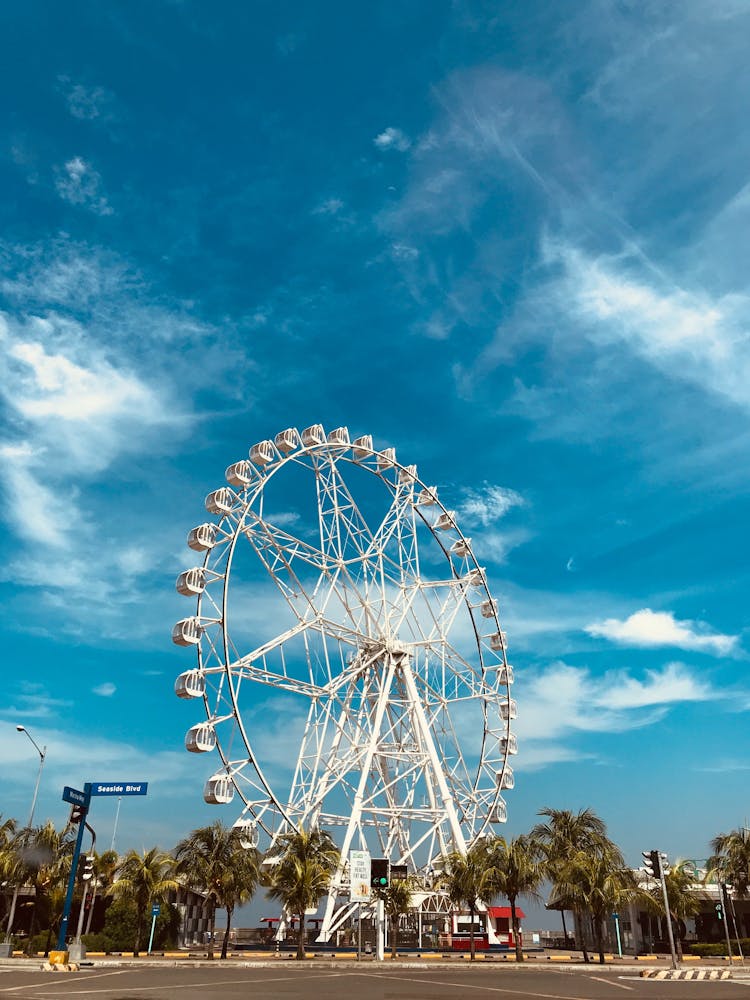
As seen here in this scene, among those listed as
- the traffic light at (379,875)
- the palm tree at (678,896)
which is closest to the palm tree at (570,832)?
the palm tree at (678,896)

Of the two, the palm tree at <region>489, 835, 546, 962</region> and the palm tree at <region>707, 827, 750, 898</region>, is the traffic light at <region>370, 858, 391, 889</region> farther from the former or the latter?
the palm tree at <region>707, 827, 750, 898</region>

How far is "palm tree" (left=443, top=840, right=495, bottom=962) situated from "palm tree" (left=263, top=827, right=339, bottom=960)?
6381 mm

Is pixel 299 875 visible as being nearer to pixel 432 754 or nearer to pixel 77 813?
pixel 432 754

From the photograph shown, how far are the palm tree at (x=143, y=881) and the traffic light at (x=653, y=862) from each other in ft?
82.3

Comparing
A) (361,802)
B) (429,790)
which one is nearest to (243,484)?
(361,802)

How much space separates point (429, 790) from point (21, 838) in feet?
80.8

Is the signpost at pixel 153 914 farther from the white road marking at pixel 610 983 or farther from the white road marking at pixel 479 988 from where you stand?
the white road marking at pixel 610 983

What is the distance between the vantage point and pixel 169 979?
24.5m

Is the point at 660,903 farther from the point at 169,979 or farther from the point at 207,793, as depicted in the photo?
the point at 169,979

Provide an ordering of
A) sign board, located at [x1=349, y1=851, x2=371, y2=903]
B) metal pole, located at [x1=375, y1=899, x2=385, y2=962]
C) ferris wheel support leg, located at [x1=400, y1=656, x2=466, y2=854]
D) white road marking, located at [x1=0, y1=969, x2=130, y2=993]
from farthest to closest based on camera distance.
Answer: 1. ferris wheel support leg, located at [x1=400, y1=656, x2=466, y2=854]
2. metal pole, located at [x1=375, y1=899, x2=385, y2=962]
3. sign board, located at [x1=349, y1=851, x2=371, y2=903]
4. white road marking, located at [x1=0, y1=969, x2=130, y2=993]

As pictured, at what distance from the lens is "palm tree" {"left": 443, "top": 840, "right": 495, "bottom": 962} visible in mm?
40156

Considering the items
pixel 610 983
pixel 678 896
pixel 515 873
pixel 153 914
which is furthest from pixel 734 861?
pixel 153 914

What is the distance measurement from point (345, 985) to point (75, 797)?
43.2 ft

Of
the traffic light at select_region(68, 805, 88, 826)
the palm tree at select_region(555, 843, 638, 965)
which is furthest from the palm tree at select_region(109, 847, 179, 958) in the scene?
the palm tree at select_region(555, 843, 638, 965)
